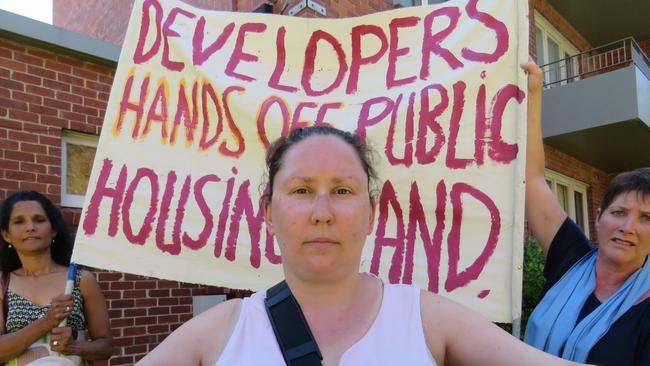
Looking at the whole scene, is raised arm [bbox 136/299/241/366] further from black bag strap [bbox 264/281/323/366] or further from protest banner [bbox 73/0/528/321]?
protest banner [bbox 73/0/528/321]

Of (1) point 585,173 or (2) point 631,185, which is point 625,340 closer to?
(2) point 631,185

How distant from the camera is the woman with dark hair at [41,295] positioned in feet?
7.75

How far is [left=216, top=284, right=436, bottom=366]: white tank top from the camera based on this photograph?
4.25 ft

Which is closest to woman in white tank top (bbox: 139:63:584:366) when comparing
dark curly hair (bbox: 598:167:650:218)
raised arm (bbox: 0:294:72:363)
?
dark curly hair (bbox: 598:167:650:218)

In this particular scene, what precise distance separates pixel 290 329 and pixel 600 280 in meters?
1.32

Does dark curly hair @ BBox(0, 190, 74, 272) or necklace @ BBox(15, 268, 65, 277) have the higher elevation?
dark curly hair @ BBox(0, 190, 74, 272)

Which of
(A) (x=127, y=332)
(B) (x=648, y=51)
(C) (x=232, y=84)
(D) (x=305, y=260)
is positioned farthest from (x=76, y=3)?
(B) (x=648, y=51)

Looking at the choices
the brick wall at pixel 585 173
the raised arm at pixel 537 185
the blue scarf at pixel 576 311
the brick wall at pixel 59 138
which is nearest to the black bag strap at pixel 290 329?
the blue scarf at pixel 576 311

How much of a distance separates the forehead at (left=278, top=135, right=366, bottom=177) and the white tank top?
380 mm

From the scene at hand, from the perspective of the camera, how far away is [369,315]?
4.61 feet

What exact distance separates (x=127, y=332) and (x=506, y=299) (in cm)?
316

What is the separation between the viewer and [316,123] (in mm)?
2645

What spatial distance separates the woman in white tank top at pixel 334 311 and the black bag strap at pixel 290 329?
0.02 meters

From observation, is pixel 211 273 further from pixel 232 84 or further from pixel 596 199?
pixel 596 199
